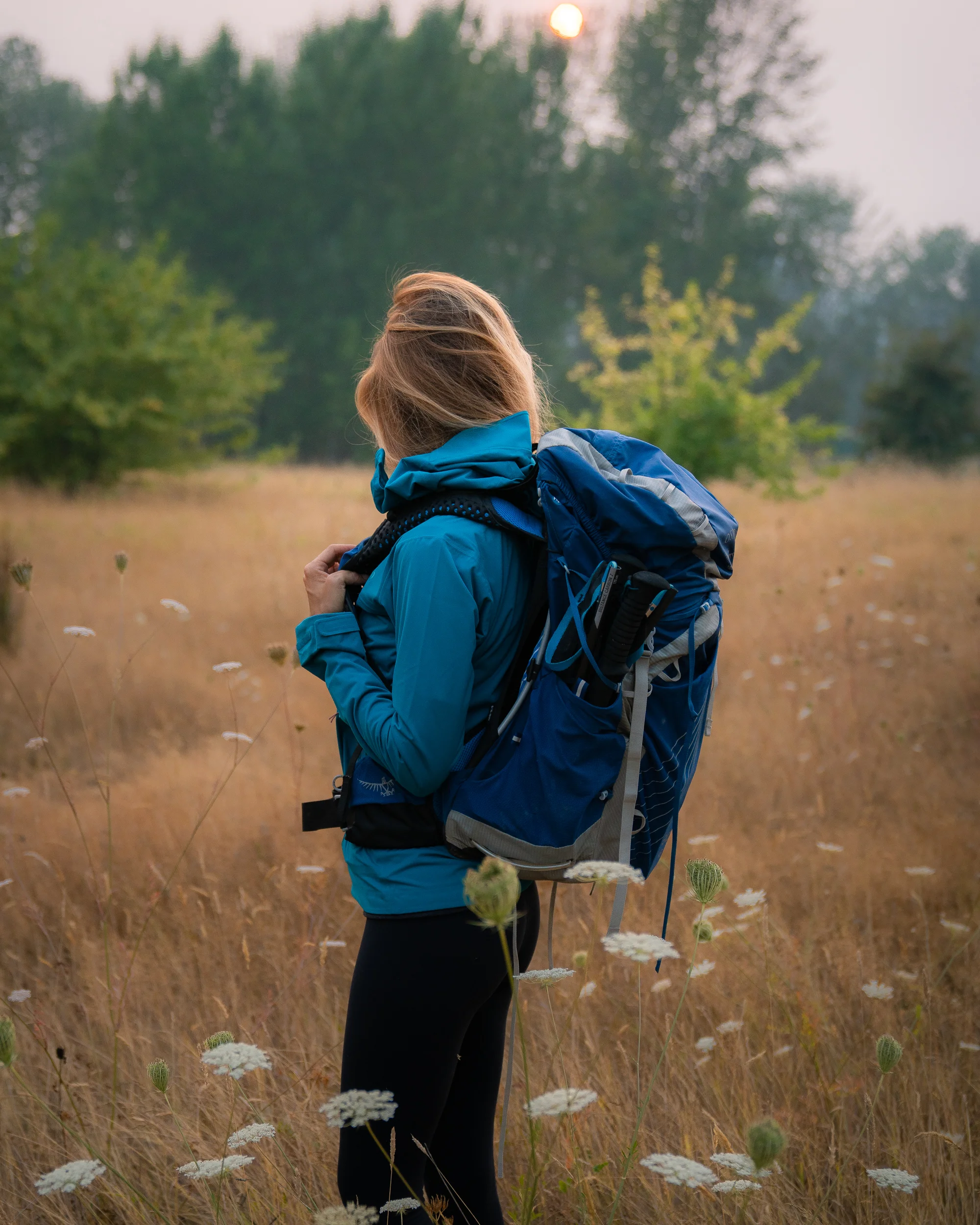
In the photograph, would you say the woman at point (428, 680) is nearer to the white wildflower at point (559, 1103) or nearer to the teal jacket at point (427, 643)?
the teal jacket at point (427, 643)

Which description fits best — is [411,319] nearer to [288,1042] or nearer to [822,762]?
[288,1042]

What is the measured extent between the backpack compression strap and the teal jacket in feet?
0.06

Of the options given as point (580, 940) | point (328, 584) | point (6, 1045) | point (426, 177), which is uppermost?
point (426, 177)

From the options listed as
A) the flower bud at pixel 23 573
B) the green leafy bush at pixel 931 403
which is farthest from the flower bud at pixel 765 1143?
the green leafy bush at pixel 931 403

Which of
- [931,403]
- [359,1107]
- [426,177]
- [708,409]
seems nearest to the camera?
[359,1107]

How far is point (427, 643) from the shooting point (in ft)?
4.32

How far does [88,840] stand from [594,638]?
10.4ft

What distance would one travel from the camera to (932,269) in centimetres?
5791

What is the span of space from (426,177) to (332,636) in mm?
35753

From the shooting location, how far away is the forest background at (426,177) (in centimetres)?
3192

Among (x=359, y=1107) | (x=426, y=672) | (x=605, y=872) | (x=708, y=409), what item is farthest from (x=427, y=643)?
(x=708, y=409)

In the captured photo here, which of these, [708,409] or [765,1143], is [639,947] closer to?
[765,1143]

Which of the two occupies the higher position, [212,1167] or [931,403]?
[931,403]

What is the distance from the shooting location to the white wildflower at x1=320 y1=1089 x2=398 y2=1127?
3.97 ft
